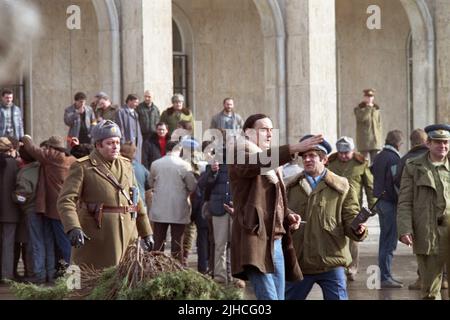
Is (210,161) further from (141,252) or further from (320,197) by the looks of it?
(141,252)

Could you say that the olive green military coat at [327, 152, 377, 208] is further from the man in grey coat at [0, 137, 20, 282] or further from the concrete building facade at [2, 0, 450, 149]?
the concrete building facade at [2, 0, 450, 149]

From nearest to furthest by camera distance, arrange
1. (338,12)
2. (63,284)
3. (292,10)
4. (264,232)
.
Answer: (63,284)
(264,232)
(292,10)
(338,12)

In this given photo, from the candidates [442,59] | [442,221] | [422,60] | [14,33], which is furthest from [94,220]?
[422,60]

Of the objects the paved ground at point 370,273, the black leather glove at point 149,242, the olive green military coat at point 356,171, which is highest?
the olive green military coat at point 356,171

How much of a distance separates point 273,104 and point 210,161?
23.0 feet

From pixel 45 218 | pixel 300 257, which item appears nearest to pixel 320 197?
pixel 300 257

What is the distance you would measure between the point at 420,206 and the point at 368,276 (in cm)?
474

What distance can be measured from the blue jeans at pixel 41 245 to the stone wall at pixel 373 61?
12.2m

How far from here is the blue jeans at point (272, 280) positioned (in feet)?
31.5

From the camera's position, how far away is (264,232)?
31.9 ft

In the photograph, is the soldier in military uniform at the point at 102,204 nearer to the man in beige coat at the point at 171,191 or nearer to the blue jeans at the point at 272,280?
the blue jeans at the point at 272,280

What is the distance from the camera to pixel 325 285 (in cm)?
1079

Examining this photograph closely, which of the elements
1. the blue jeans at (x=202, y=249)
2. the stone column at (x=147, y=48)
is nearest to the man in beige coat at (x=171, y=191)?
the blue jeans at (x=202, y=249)
